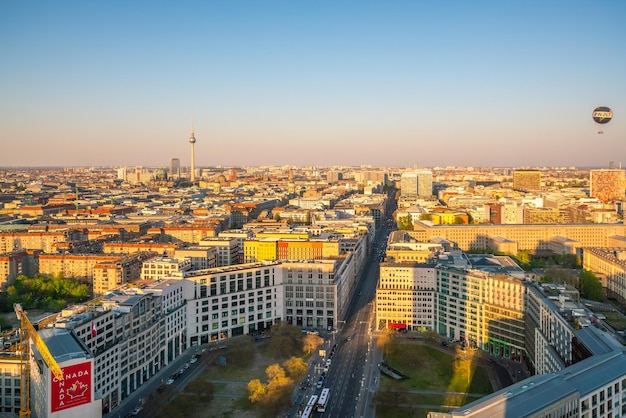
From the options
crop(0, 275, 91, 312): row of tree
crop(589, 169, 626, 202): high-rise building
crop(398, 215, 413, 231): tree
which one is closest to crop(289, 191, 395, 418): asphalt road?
crop(0, 275, 91, 312): row of tree

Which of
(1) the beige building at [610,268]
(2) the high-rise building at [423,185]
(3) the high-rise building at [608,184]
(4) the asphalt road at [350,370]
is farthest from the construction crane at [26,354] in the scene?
(2) the high-rise building at [423,185]

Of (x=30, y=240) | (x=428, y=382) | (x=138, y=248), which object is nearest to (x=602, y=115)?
(x=428, y=382)

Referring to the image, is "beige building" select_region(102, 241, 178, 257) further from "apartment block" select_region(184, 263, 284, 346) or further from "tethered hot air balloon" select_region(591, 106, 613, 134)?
"tethered hot air balloon" select_region(591, 106, 613, 134)

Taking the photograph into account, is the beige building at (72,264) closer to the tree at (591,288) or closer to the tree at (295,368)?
the tree at (295,368)

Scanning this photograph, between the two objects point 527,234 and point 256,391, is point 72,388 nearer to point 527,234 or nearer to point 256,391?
point 256,391

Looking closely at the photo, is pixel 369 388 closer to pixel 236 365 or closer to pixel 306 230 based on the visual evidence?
pixel 236 365

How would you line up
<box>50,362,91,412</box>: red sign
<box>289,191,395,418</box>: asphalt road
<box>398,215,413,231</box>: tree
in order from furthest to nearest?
<box>398,215,413,231</box>: tree < <box>289,191,395,418</box>: asphalt road < <box>50,362,91,412</box>: red sign

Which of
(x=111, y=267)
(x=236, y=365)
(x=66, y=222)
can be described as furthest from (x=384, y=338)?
(x=66, y=222)
